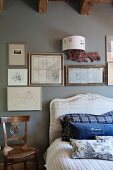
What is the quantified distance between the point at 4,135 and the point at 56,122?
0.75m

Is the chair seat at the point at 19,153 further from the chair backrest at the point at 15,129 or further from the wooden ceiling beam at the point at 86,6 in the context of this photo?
the wooden ceiling beam at the point at 86,6

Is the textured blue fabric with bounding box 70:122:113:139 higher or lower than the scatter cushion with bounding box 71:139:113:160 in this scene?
higher

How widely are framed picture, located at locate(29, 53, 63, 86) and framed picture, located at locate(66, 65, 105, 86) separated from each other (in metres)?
0.14

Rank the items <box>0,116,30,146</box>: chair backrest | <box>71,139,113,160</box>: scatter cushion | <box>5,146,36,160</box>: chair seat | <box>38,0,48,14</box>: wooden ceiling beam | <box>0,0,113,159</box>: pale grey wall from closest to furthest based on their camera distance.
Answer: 1. <box>71,139,113,160</box>: scatter cushion
2. <box>5,146,36,160</box>: chair seat
3. <box>0,116,30,146</box>: chair backrest
4. <box>38,0,48,14</box>: wooden ceiling beam
5. <box>0,0,113,159</box>: pale grey wall

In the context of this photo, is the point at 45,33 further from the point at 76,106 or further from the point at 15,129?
the point at 15,129

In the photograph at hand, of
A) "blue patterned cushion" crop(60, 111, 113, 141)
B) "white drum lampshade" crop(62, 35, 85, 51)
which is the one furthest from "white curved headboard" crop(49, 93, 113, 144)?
"white drum lampshade" crop(62, 35, 85, 51)

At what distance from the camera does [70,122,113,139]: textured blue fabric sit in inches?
124

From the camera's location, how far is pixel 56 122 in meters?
3.64

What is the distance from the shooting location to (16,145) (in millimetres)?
3617

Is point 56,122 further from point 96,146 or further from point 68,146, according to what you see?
point 96,146

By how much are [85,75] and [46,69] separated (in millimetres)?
599

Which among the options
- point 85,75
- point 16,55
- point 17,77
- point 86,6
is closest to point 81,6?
point 86,6

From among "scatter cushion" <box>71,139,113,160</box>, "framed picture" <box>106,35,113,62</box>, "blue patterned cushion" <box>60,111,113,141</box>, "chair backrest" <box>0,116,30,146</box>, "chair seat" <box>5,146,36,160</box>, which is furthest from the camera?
"framed picture" <box>106,35,113,62</box>

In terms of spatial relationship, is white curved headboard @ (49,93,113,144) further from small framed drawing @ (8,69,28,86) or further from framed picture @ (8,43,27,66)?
framed picture @ (8,43,27,66)
